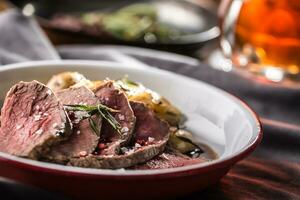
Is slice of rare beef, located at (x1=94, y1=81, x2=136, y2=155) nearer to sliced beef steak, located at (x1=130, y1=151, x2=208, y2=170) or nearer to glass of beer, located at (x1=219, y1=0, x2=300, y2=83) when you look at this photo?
sliced beef steak, located at (x1=130, y1=151, x2=208, y2=170)

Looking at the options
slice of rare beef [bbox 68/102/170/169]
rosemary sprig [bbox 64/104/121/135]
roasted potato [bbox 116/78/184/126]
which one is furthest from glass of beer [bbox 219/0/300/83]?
rosemary sprig [bbox 64/104/121/135]

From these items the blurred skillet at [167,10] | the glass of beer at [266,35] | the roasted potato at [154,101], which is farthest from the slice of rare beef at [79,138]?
the blurred skillet at [167,10]

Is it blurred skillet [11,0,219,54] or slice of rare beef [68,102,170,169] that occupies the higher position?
slice of rare beef [68,102,170,169]

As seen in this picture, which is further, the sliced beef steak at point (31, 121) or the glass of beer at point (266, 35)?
the glass of beer at point (266, 35)

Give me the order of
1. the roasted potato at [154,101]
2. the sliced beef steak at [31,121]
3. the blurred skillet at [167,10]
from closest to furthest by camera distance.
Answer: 1. the sliced beef steak at [31,121]
2. the roasted potato at [154,101]
3. the blurred skillet at [167,10]

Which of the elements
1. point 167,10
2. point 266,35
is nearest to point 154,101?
point 266,35

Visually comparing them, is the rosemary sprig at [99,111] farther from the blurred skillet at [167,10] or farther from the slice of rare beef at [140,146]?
the blurred skillet at [167,10]

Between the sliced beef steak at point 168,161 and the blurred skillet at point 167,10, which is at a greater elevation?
the sliced beef steak at point 168,161

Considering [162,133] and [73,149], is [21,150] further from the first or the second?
[162,133]
